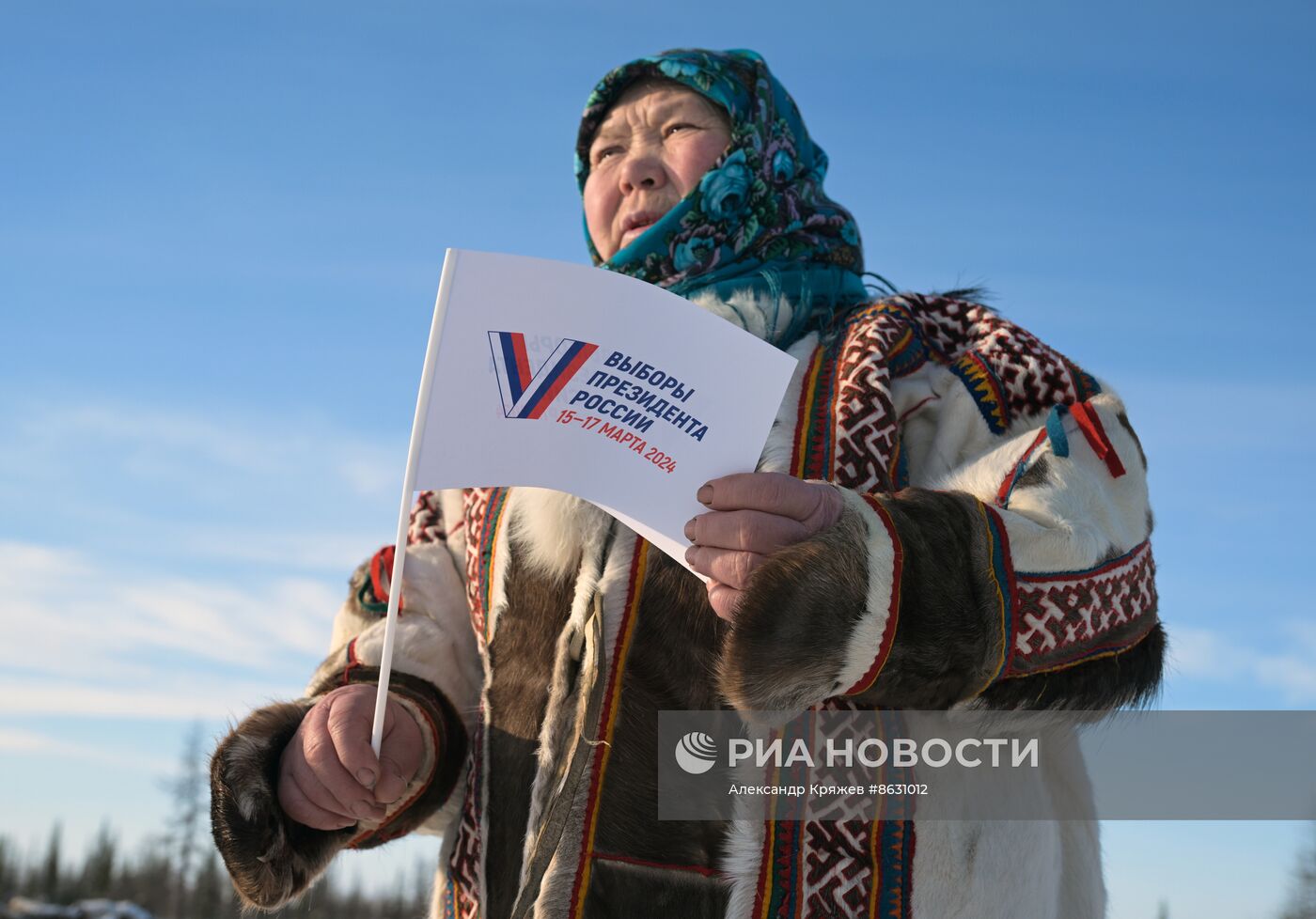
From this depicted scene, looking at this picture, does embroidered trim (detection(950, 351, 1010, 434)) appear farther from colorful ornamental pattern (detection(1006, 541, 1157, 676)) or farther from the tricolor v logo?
the tricolor v logo

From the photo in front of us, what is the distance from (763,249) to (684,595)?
87 cm

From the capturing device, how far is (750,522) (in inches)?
62.7

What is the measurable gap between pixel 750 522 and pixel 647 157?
1.33 meters

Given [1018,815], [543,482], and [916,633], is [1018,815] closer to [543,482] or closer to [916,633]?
[916,633]

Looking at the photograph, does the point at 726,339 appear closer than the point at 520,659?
Yes

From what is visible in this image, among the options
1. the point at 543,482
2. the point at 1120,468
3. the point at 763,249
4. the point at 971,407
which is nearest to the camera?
the point at 543,482

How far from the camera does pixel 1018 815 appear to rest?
1.91 metres

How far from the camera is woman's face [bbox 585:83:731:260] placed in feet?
8.52

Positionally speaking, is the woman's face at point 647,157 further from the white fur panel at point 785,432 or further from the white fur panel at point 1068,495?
the white fur panel at point 1068,495

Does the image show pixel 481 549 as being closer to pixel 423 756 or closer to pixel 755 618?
pixel 423 756

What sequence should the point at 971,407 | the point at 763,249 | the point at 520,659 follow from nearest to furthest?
the point at 971,407, the point at 520,659, the point at 763,249

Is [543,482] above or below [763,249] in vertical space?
below

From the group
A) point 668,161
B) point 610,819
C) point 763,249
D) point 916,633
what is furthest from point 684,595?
point 668,161

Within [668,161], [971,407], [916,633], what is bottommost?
[916,633]
